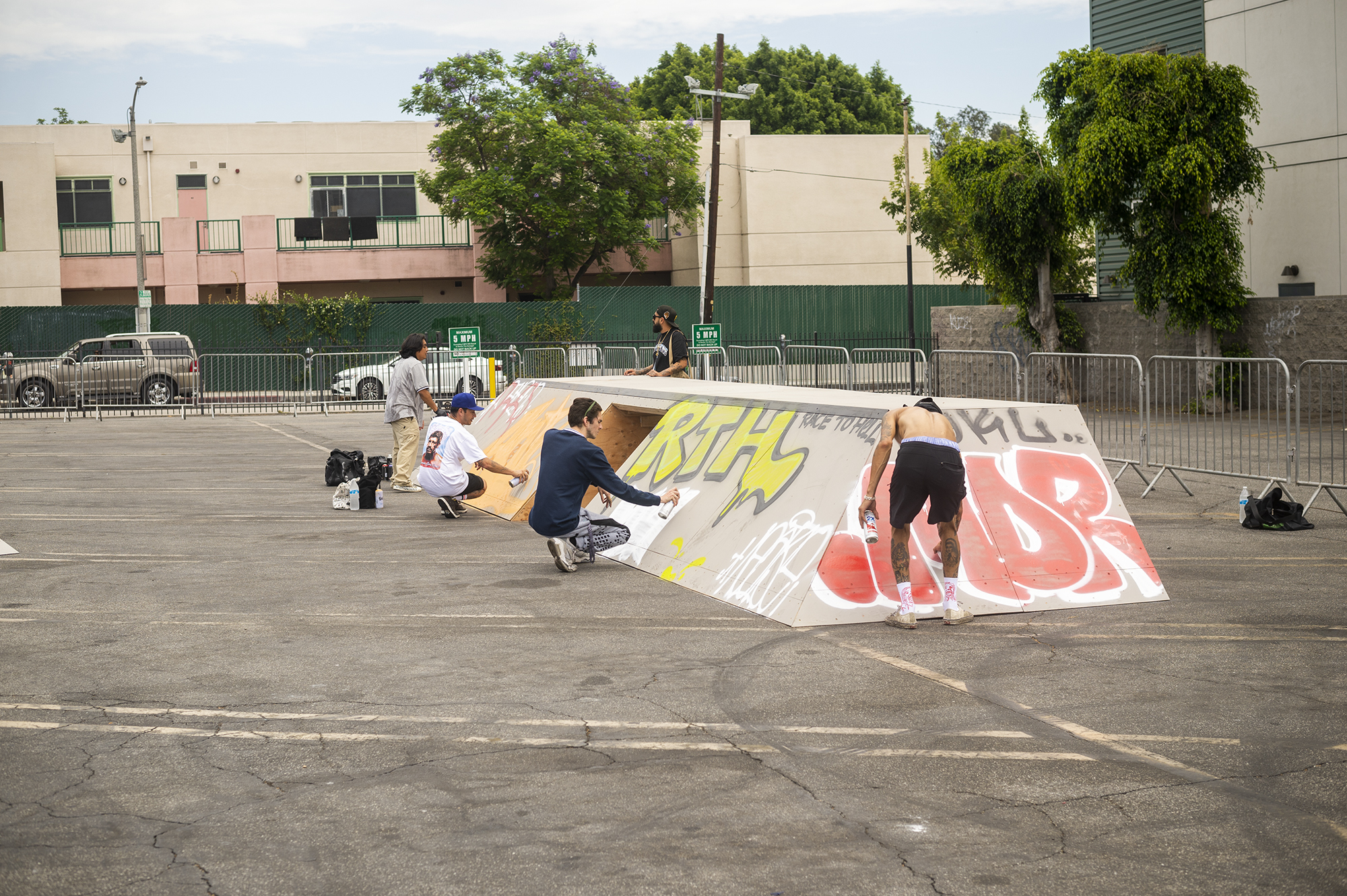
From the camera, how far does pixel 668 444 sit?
11188 mm

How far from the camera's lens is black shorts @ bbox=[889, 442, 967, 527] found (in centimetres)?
759

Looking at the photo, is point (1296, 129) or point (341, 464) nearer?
point (341, 464)

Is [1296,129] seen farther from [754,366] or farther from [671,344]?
[671,344]

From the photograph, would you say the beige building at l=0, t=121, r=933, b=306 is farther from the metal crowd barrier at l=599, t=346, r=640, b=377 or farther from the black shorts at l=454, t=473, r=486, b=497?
the black shorts at l=454, t=473, r=486, b=497

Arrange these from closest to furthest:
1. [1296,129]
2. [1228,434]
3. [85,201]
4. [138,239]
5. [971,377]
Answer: [1228,434], [1296,129], [971,377], [138,239], [85,201]

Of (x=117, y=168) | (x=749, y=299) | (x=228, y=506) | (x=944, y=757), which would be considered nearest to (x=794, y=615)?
(x=944, y=757)

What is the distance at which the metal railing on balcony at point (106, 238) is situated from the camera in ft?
138

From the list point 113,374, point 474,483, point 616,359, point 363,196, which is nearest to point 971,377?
point 616,359

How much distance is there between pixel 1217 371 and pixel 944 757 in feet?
36.7

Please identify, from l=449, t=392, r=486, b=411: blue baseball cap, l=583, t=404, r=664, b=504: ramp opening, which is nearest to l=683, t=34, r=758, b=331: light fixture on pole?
l=583, t=404, r=664, b=504: ramp opening

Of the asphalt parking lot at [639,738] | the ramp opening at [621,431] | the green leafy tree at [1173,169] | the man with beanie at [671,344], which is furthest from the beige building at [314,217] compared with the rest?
the asphalt parking lot at [639,738]

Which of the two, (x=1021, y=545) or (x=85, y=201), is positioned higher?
(x=85, y=201)

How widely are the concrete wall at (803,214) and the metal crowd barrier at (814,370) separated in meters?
16.0

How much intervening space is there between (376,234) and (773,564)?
38.2m
